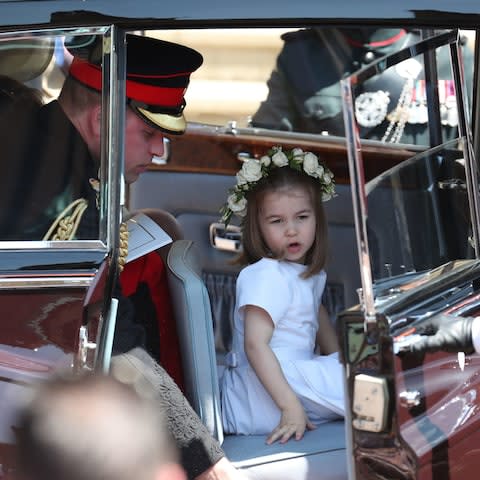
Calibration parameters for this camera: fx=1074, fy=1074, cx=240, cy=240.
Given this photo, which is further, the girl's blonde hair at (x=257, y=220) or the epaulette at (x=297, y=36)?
the epaulette at (x=297, y=36)

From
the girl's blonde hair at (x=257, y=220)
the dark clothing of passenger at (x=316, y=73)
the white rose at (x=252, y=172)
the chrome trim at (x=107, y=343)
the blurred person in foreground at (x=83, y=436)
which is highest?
the dark clothing of passenger at (x=316, y=73)

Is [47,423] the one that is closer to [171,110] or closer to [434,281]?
[434,281]

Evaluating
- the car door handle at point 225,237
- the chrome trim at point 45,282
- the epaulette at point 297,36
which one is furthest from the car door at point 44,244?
the epaulette at point 297,36

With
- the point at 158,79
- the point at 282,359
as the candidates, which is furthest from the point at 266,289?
the point at 158,79

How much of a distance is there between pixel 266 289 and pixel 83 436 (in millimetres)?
865

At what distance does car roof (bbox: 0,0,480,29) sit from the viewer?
6.98ft

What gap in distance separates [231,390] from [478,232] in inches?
A: 32.2

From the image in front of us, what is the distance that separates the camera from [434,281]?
217 cm

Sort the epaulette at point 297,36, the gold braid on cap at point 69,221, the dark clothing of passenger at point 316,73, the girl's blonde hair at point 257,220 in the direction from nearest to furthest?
the gold braid on cap at point 69,221 → the girl's blonde hair at point 257,220 → the dark clothing of passenger at point 316,73 → the epaulette at point 297,36

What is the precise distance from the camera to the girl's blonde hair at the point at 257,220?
2898 millimetres

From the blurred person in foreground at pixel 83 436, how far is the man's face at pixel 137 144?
669 millimetres

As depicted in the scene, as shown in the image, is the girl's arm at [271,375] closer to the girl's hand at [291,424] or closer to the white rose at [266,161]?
the girl's hand at [291,424]

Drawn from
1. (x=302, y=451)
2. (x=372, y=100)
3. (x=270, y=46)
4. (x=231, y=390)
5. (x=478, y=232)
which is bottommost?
(x=302, y=451)

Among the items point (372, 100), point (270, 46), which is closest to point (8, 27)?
point (372, 100)
